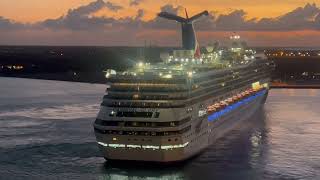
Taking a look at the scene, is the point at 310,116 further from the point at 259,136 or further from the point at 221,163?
the point at 221,163

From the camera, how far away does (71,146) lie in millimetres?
54969

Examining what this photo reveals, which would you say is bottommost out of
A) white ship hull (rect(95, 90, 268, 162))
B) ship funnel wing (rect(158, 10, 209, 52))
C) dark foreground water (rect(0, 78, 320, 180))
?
dark foreground water (rect(0, 78, 320, 180))

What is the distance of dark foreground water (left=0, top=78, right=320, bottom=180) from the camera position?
44938 mm

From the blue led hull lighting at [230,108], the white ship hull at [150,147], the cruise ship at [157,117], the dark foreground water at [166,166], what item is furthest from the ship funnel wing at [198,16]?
the white ship hull at [150,147]

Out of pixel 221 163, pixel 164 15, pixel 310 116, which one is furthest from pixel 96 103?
pixel 221 163

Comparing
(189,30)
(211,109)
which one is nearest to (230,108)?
(211,109)

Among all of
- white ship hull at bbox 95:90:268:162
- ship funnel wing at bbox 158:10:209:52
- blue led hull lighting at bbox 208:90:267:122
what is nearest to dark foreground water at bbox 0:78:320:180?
white ship hull at bbox 95:90:268:162

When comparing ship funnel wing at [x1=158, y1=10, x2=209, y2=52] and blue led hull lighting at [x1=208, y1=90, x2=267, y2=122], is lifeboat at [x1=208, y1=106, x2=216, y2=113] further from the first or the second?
ship funnel wing at [x1=158, y1=10, x2=209, y2=52]

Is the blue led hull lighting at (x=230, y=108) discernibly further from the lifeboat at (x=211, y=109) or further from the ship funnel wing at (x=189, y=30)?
the ship funnel wing at (x=189, y=30)

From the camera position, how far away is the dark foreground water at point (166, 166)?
44.9 meters

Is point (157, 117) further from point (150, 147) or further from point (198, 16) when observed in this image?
point (198, 16)

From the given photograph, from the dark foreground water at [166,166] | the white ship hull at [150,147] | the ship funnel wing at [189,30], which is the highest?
the ship funnel wing at [189,30]

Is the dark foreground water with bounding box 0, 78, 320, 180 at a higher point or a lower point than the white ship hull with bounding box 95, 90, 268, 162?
lower

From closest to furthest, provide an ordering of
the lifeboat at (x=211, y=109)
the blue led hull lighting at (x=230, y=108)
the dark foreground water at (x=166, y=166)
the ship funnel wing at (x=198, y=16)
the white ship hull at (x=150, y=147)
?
the white ship hull at (x=150, y=147)
the dark foreground water at (x=166, y=166)
the lifeboat at (x=211, y=109)
the blue led hull lighting at (x=230, y=108)
the ship funnel wing at (x=198, y=16)
